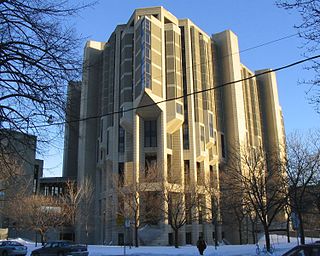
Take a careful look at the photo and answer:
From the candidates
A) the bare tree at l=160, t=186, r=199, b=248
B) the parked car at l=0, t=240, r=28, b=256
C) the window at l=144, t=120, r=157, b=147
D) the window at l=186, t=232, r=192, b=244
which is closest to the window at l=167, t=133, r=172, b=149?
the window at l=144, t=120, r=157, b=147

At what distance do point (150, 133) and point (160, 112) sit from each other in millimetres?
4911

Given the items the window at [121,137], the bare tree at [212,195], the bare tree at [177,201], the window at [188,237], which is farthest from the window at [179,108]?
the window at [188,237]

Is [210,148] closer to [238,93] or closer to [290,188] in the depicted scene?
[238,93]

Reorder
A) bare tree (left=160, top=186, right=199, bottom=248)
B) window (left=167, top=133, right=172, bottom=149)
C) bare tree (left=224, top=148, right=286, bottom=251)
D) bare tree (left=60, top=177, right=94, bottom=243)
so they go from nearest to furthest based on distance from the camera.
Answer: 1. bare tree (left=224, top=148, right=286, bottom=251)
2. bare tree (left=160, top=186, right=199, bottom=248)
3. bare tree (left=60, top=177, right=94, bottom=243)
4. window (left=167, top=133, right=172, bottom=149)

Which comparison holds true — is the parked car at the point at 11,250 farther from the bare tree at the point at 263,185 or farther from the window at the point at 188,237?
the window at the point at 188,237

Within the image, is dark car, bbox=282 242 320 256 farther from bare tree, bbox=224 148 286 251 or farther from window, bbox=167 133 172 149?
window, bbox=167 133 172 149

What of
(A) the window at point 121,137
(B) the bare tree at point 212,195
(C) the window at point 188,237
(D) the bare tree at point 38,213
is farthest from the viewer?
(A) the window at point 121,137

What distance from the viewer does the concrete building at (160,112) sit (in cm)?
6806

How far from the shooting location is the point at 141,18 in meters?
72.3

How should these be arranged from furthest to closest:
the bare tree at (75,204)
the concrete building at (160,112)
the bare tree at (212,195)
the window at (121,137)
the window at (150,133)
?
the window at (121,137)
the window at (150,133)
the concrete building at (160,112)
the bare tree at (75,204)
the bare tree at (212,195)

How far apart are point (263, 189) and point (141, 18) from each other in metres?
45.6

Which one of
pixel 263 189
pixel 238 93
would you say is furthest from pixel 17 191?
pixel 238 93

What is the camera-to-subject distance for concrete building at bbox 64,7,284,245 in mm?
68062

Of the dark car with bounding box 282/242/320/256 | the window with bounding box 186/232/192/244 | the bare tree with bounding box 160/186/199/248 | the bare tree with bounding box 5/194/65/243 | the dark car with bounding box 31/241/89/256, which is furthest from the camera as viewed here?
the window with bounding box 186/232/192/244
